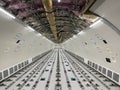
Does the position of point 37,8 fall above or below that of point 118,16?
above

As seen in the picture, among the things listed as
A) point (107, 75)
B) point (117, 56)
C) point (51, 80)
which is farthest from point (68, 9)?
point (107, 75)

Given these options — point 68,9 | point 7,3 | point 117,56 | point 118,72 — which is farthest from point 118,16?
point 118,72

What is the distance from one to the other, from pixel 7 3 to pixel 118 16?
304cm

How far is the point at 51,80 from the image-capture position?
1248 centimetres

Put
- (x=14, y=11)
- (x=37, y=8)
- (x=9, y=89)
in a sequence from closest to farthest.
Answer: (x=37, y=8) < (x=14, y=11) < (x=9, y=89)

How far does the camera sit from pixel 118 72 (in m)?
11.0

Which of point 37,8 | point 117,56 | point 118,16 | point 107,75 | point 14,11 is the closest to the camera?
point 118,16

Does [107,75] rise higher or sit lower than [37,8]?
lower

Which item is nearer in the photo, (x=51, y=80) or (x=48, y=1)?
(x=48, y=1)

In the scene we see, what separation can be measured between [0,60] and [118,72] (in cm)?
568

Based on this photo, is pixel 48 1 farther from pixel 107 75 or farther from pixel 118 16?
pixel 107 75

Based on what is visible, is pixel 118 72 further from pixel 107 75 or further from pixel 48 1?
pixel 48 1

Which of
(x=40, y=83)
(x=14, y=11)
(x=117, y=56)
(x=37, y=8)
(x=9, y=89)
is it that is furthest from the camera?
(x=40, y=83)

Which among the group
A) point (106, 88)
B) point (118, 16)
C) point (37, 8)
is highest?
point (37, 8)
